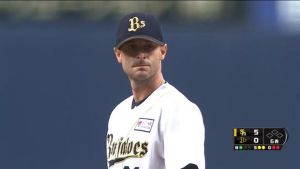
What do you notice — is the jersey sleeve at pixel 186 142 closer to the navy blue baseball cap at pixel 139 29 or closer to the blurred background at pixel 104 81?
the navy blue baseball cap at pixel 139 29

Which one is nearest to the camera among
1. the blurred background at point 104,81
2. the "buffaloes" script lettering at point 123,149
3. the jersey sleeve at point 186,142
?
the jersey sleeve at point 186,142

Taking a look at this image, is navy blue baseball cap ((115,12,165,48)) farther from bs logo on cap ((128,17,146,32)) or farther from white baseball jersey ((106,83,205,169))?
white baseball jersey ((106,83,205,169))

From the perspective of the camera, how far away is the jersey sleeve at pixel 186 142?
6.36 ft

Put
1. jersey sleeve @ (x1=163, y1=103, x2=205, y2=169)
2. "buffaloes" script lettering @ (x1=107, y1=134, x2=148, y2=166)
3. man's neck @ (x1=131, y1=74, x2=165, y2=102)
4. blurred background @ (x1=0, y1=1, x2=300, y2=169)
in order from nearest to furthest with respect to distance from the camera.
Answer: jersey sleeve @ (x1=163, y1=103, x2=205, y2=169)
"buffaloes" script lettering @ (x1=107, y1=134, x2=148, y2=166)
man's neck @ (x1=131, y1=74, x2=165, y2=102)
blurred background @ (x1=0, y1=1, x2=300, y2=169)

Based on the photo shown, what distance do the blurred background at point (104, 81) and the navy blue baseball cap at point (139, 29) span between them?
2.25 metres

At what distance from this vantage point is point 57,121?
4.66 meters

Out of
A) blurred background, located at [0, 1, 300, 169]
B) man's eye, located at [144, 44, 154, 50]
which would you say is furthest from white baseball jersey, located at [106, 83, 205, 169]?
blurred background, located at [0, 1, 300, 169]

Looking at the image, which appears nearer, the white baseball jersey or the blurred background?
the white baseball jersey

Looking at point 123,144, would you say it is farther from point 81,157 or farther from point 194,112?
point 81,157

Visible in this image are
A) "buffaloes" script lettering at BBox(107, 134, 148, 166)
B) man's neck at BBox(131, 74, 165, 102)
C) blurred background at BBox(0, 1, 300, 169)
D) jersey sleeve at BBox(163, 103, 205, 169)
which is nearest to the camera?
jersey sleeve at BBox(163, 103, 205, 169)

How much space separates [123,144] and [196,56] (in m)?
2.47

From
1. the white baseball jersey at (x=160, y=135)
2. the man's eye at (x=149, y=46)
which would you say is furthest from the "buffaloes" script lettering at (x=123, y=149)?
the man's eye at (x=149, y=46)
